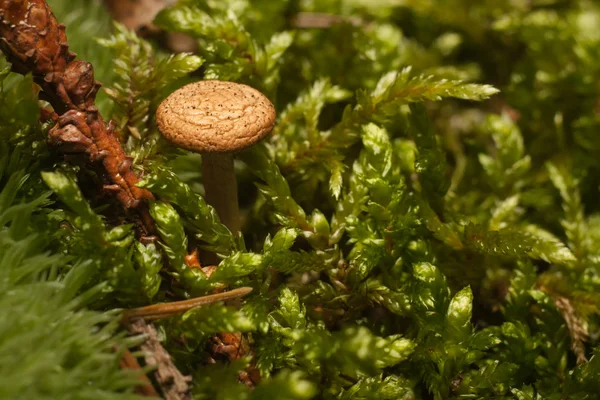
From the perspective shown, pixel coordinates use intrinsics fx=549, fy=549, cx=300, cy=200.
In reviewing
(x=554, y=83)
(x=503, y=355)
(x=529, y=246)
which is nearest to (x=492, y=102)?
(x=554, y=83)

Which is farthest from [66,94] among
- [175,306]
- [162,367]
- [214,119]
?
[162,367]

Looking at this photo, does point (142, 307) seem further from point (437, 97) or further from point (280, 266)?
point (437, 97)

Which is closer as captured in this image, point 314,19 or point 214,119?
point 214,119

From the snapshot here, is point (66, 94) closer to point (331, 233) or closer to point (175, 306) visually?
point (175, 306)

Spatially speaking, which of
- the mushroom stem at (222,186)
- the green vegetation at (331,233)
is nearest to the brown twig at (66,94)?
the green vegetation at (331,233)

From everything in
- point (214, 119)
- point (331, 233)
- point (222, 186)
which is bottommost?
point (331, 233)

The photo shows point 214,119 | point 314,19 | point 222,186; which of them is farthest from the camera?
point 314,19
